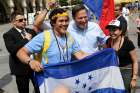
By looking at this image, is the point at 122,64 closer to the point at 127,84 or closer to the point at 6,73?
the point at 127,84

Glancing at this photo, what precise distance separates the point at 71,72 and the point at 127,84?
3.61 feet

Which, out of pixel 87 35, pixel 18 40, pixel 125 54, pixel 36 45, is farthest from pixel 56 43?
pixel 18 40

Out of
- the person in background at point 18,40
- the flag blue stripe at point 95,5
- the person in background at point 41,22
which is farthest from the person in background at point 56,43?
the flag blue stripe at point 95,5

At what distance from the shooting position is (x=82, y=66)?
15.6ft

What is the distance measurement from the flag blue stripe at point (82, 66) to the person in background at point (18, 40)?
1.77 m

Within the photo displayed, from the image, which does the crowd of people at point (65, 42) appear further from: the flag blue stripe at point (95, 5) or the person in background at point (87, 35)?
the flag blue stripe at point (95, 5)

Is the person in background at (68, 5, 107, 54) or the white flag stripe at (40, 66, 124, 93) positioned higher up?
the person in background at (68, 5, 107, 54)

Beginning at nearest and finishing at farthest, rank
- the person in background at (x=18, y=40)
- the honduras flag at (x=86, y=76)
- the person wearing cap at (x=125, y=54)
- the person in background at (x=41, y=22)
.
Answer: the honduras flag at (x=86, y=76) → the person wearing cap at (x=125, y=54) → the person in background at (x=41, y=22) → the person in background at (x=18, y=40)

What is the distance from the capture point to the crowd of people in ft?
15.7

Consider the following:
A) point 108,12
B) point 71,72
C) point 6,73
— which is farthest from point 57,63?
point 6,73

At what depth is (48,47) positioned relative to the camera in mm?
4809

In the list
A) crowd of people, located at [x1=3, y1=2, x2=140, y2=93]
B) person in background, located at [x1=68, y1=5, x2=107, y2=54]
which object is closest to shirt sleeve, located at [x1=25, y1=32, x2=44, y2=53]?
crowd of people, located at [x1=3, y1=2, x2=140, y2=93]

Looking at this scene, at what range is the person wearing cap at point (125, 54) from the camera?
549cm

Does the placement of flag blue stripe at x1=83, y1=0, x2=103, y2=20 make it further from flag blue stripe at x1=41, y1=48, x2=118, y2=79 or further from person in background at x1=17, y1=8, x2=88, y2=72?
person in background at x1=17, y1=8, x2=88, y2=72
